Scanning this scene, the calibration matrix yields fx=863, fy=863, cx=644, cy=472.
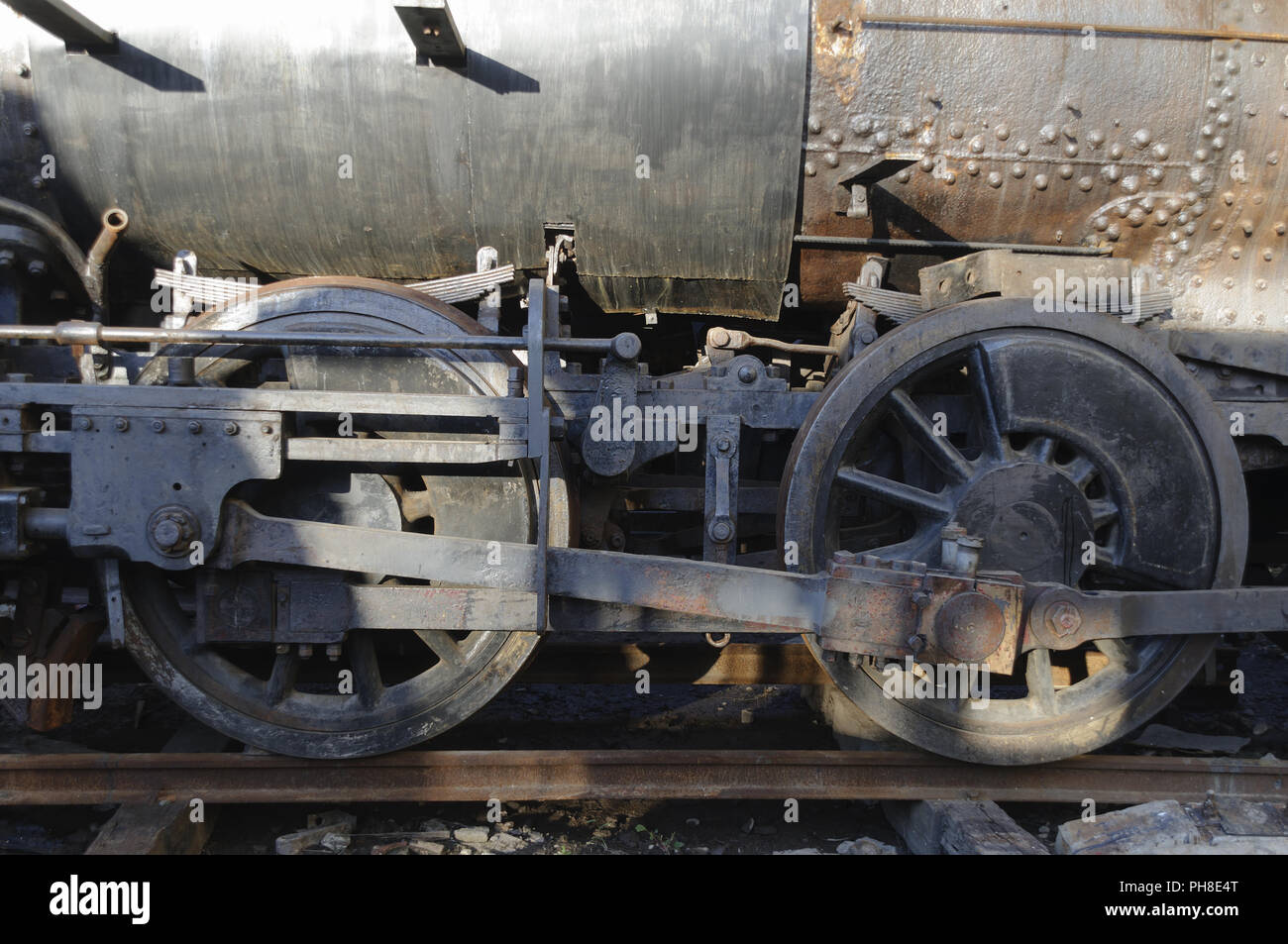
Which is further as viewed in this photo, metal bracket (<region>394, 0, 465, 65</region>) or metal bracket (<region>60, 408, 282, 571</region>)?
metal bracket (<region>60, 408, 282, 571</region>)

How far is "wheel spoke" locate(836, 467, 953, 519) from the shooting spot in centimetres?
279

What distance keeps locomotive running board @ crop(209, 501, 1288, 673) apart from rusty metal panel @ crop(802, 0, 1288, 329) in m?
1.26

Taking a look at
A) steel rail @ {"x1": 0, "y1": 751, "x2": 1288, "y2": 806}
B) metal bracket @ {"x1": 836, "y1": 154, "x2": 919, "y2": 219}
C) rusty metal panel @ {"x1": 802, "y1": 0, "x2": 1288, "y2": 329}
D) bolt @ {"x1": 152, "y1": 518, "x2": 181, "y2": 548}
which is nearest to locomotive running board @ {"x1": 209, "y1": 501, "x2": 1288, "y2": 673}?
bolt @ {"x1": 152, "y1": 518, "x2": 181, "y2": 548}

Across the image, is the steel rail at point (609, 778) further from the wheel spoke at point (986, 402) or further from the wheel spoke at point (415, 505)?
the wheel spoke at point (986, 402)

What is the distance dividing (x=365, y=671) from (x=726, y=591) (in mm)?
1254

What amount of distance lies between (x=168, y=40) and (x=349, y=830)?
2585 mm

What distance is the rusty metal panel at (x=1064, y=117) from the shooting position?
2701mm

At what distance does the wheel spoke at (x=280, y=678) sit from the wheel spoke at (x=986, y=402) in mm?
2379

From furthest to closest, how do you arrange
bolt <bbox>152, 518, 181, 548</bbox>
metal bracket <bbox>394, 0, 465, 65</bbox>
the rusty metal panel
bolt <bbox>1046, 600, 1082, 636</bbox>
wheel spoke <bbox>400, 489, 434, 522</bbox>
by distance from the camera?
wheel spoke <bbox>400, 489, 434, 522</bbox>
the rusty metal panel
bolt <bbox>1046, 600, 1082, 636</bbox>
bolt <bbox>152, 518, 181, 548</bbox>
metal bracket <bbox>394, 0, 465, 65</bbox>

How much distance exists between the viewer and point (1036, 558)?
2.78 m

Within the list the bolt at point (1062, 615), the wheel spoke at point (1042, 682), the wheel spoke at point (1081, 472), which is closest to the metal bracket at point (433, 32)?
the wheel spoke at point (1081, 472)

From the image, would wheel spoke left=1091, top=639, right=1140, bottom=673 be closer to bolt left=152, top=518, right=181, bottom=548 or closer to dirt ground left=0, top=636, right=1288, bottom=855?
dirt ground left=0, top=636, right=1288, bottom=855

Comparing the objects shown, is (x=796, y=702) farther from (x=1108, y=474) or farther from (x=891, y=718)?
(x=1108, y=474)

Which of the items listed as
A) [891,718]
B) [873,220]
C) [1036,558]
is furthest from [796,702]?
[873,220]
